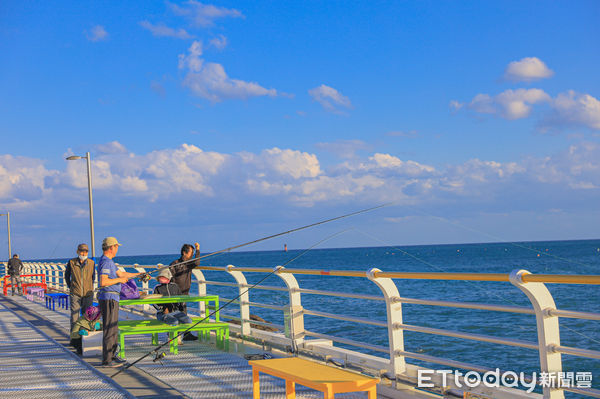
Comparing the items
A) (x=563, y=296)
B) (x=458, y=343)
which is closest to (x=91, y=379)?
(x=458, y=343)

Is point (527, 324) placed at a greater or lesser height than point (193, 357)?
lesser

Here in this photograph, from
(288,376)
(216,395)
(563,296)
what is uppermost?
(288,376)

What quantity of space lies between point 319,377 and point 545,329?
160cm

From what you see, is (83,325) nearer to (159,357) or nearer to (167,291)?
(167,291)

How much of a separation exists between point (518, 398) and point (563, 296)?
116 ft

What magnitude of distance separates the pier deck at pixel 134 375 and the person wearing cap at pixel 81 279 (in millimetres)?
679

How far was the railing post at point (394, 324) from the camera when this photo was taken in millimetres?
5883

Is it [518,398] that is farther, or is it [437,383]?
[437,383]

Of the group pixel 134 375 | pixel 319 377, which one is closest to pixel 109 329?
pixel 134 375

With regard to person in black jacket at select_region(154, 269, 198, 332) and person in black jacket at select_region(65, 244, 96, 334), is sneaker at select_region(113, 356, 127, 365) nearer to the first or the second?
person in black jacket at select_region(154, 269, 198, 332)

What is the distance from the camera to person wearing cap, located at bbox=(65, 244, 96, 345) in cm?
942

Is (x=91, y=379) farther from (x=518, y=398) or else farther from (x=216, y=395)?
(x=518, y=398)

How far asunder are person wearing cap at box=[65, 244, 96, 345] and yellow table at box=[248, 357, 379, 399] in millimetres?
5125

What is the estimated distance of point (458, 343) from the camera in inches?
792
